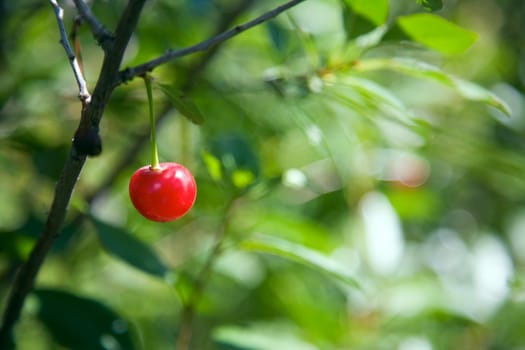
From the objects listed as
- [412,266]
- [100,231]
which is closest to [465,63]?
[412,266]

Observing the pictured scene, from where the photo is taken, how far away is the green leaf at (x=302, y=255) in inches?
52.9

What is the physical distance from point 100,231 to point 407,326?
1083 mm

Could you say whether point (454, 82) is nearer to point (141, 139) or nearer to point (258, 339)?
point (258, 339)

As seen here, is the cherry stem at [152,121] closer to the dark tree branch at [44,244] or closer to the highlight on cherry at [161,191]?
the highlight on cherry at [161,191]

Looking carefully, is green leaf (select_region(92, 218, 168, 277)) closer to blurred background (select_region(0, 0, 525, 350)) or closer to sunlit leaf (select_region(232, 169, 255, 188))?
blurred background (select_region(0, 0, 525, 350))

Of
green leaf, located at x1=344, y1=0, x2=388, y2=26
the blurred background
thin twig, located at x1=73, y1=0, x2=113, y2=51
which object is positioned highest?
thin twig, located at x1=73, y1=0, x2=113, y2=51

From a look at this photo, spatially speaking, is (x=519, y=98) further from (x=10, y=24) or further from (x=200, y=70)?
(x=10, y=24)

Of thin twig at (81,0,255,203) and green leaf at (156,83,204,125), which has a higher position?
green leaf at (156,83,204,125)

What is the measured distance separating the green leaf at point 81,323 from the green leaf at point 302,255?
0.97 feet

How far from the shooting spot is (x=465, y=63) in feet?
10.2

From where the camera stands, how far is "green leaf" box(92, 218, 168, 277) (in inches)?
54.2

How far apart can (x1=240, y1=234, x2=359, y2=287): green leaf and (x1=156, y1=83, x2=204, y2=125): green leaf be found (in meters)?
0.48

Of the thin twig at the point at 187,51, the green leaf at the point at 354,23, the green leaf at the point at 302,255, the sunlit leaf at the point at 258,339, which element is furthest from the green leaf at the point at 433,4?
the sunlit leaf at the point at 258,339

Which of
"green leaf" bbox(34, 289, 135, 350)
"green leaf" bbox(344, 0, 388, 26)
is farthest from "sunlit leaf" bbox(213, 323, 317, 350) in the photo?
"green leaf" bbox(344, 0, 388, 26)
